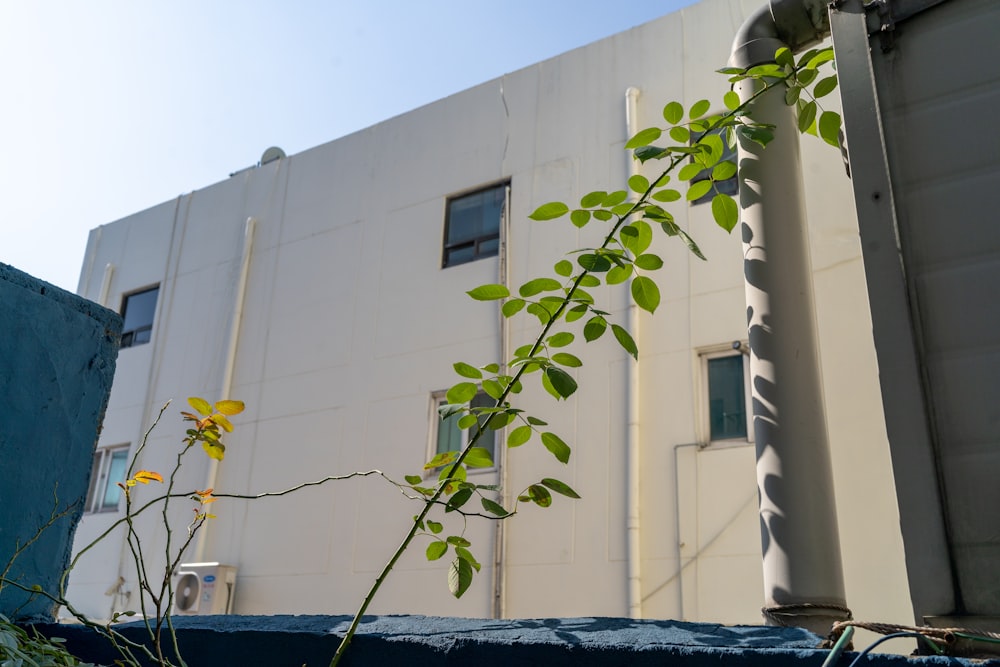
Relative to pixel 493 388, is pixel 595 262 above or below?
above

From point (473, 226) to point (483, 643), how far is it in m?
7.23

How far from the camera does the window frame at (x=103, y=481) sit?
9734mm

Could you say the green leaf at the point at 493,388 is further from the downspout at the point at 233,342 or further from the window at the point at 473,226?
the downspout at the point at 233,342

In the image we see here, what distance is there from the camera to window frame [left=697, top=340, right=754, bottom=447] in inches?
249

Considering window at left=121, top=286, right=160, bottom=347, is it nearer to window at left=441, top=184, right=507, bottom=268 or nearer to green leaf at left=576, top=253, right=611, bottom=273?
window at left=441, top=184, right=507, bottom=268

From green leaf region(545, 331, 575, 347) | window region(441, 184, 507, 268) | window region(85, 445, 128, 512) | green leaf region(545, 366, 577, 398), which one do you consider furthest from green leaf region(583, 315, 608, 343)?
window region(85, 445, 128, 512)

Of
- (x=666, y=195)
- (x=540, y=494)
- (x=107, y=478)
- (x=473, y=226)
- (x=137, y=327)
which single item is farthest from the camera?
(x=137, y=327)

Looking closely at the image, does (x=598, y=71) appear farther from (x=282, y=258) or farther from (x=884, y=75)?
(x=884, y=75)

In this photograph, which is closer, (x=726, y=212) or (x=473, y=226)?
(x=726, y=212)

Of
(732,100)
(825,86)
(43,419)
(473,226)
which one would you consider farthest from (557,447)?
(473,226)

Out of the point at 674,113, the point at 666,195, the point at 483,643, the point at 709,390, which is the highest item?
the point at 709,390

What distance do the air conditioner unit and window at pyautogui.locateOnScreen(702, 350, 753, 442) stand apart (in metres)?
4.86

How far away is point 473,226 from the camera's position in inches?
333

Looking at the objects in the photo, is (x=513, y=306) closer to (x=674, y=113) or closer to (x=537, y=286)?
(x=537, y=286)
